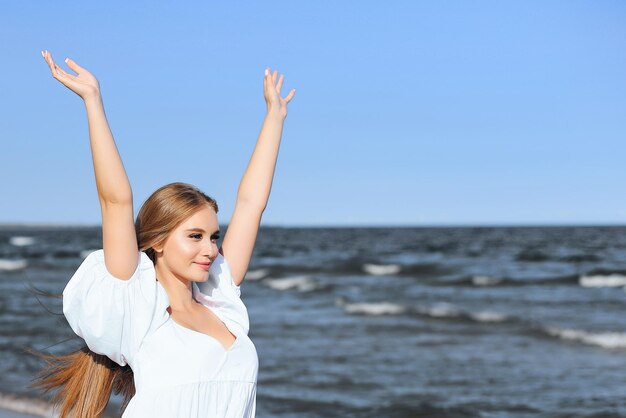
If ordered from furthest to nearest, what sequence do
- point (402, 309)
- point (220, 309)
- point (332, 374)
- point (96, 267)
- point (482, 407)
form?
point (402, 309)
point (332, 374)
point (482, 407)
point (220, 309)
point (96, 267)

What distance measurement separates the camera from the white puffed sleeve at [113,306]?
268 cm

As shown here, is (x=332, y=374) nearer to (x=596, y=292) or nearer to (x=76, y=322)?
(x=76, y=322)

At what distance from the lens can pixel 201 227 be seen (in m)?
2.90

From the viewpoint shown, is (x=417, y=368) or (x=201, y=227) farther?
(x=417, y=368)

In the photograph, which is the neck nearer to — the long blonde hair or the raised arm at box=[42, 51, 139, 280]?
the long blonde hair

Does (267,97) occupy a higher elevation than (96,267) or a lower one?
higher

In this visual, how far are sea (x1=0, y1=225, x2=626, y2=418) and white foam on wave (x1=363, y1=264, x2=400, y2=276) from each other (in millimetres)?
2825

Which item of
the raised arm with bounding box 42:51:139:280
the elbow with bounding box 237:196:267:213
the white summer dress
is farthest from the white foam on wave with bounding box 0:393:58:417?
the raised arm with bounding box 42:51:139:280

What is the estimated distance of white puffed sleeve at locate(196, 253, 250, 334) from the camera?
3.09m

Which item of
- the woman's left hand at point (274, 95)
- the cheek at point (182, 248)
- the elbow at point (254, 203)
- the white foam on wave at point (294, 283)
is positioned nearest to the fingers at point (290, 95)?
the woman's left hand at point (274, 95)

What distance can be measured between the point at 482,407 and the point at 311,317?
7539 millimetres

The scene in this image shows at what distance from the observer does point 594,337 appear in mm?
13414

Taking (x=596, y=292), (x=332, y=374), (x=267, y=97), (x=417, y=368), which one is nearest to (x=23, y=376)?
(x=332, y=374)

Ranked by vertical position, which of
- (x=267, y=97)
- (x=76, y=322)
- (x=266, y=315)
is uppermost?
(x=267, y=97)
